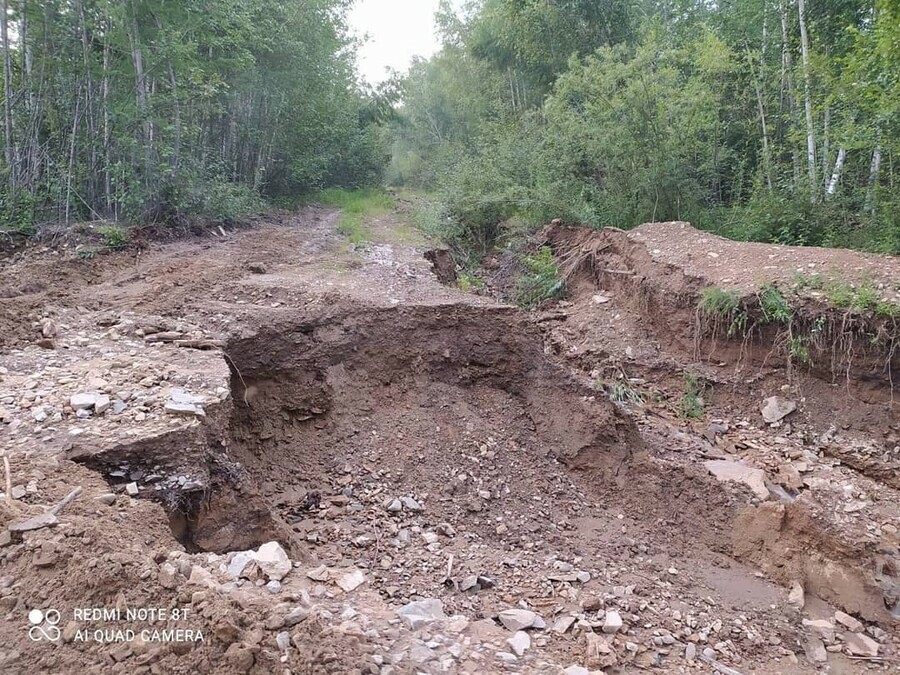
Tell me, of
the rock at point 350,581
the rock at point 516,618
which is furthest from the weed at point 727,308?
the rock at point 350,581

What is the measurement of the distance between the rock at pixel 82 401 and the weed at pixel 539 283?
6.13 metres

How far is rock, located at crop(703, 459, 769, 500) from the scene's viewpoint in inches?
168

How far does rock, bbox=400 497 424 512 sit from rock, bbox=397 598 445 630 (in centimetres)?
138

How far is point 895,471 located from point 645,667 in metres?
3.55

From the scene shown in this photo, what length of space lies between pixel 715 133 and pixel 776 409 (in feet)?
18.8

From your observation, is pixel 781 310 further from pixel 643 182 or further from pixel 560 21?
pixel 560 21

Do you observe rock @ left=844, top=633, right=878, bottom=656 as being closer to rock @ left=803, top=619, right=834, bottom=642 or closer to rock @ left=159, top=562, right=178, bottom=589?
rock @ left=803, top=619, right=834, bottom=642

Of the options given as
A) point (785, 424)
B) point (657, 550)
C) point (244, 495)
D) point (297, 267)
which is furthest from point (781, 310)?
point (297, 267)

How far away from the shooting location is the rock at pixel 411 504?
3.93 m

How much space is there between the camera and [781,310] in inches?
207

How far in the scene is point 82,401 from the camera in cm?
303

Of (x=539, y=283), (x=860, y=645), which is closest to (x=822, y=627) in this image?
(x=860, y=645)

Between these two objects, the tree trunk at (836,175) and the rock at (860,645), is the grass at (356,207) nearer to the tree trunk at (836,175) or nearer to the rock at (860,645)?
the tree trunk at (836,175)

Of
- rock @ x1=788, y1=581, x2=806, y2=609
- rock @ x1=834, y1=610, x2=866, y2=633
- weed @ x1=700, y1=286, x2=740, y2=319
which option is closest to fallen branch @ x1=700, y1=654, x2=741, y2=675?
rock @ x1=788, y1=581, x2=806, y2=609
